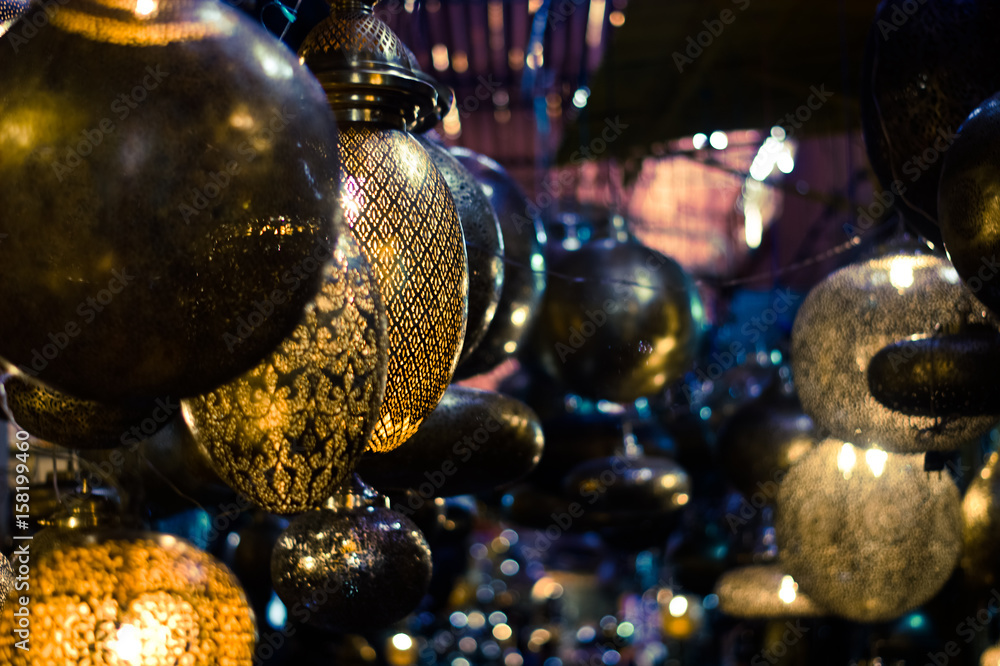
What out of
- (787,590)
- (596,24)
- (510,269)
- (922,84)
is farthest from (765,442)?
(596,24)

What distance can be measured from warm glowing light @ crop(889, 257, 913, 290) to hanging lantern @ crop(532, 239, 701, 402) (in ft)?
1.74

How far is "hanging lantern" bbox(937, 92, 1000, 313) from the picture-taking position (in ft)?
2.81

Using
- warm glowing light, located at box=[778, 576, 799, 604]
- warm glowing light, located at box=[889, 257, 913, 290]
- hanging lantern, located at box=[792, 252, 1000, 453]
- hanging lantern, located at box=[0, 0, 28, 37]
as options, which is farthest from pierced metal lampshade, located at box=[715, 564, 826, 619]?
hanging lantern, located at box=[0, 0, 28, 37]

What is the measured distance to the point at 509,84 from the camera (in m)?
4.70

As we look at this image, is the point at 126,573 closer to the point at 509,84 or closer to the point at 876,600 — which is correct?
the point at 876,600

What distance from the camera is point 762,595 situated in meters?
2.36

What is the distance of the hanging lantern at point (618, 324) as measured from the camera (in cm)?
193

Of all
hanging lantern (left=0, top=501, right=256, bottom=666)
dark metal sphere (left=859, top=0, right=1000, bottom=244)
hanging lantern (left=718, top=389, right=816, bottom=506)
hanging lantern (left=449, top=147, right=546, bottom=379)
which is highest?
dark metal sphere (left=859, top=0, right=1000, bottom=244)

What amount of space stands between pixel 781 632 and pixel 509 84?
109 inches

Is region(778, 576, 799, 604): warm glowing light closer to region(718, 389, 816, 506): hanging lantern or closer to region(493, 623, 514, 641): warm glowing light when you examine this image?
region(718, 389, 816, 506): hanging lantern

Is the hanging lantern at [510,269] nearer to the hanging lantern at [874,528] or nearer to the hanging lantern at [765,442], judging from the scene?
the hanging lantern at [874,528]

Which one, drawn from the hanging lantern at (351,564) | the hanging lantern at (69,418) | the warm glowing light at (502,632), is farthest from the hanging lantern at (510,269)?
the warm glowing light at (502,632)

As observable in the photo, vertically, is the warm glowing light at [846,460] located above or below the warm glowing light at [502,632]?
above

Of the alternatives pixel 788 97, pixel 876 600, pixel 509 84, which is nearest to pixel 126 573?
pixel 876 600
